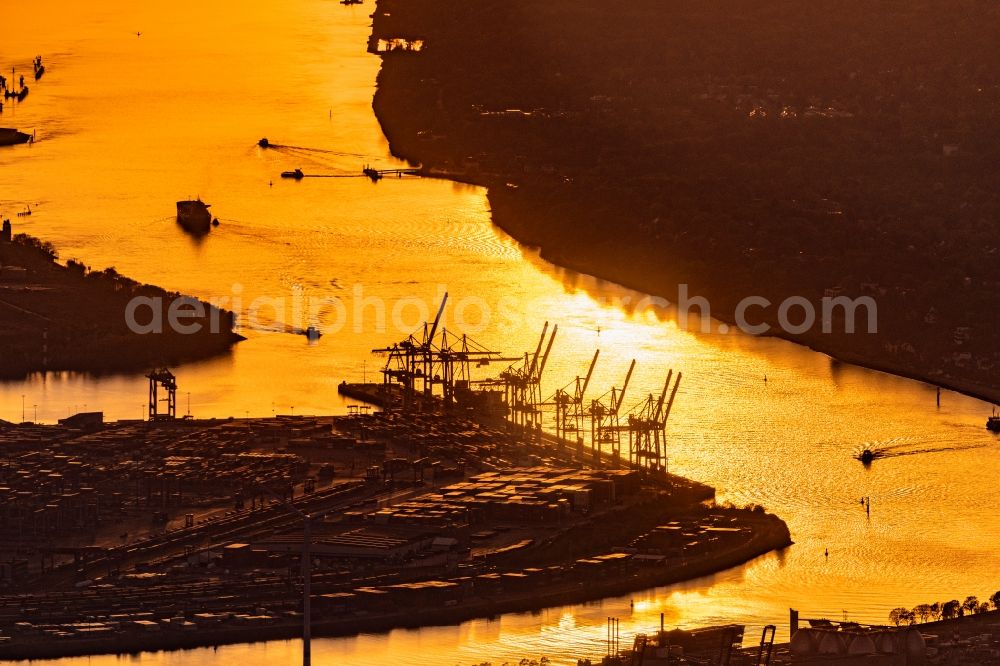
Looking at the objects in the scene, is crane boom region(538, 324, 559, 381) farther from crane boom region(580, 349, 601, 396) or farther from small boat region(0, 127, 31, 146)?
small boat region(0, 127, 31, 146)

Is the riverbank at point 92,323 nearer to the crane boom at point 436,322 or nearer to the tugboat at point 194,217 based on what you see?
the crane boom at point 436,322

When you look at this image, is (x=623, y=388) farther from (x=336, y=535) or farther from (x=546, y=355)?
(x=336, y=535)

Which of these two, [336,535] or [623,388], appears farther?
[623,388]

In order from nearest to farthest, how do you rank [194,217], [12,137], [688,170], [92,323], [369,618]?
[369,618] → [92,323] → [194,217] → [688,170] → [12,137]

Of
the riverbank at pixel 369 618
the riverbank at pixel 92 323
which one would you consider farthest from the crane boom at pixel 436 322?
the riverbank at pixel 369 618

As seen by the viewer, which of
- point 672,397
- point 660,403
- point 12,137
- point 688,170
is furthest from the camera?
point 12,137

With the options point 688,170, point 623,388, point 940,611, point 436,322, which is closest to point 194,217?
point 688,170

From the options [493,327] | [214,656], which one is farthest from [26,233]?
[214,656]

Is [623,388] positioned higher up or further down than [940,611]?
higher up

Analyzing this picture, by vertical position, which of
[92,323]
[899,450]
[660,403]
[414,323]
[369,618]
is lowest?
[369,618]
